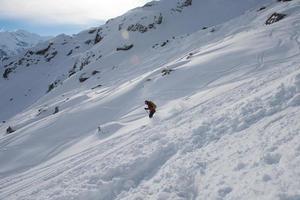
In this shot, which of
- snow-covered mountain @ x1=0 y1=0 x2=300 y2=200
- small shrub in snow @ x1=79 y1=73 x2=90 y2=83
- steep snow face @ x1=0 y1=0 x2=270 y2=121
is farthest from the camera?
steep snow face @ x1=0 y1=0 x2=270 y2=121

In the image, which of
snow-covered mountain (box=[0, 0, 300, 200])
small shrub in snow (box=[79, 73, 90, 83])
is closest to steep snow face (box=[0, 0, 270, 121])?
small shrub in snow (box=[79, 73, 90, 83])

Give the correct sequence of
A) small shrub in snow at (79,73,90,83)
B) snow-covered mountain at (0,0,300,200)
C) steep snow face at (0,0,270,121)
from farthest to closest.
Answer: steep snow face at (0,0,270,121) → small shrub in snow at (79,73,90,83) → snow-covered mountain at (0,0,300,200)

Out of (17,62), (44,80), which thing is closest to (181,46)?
(44,80)

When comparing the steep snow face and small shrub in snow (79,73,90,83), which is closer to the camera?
small shrub in snow (79,73,90,83)

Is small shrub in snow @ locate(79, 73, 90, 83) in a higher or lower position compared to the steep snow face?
lower

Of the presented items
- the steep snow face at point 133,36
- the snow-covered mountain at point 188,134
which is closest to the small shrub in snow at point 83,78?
the steep snow face at point 133,36

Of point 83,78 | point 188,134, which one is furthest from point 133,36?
point 188,134

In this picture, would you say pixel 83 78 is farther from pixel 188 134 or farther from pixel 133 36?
pixel 188 134

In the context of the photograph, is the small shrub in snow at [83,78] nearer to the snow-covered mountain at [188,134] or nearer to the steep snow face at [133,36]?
the steep snow face at [133,36]

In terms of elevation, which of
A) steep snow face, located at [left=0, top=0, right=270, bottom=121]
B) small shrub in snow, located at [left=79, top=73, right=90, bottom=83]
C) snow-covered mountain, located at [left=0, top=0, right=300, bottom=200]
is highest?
steep snow face, located at [left=0, top=0, right=270, bottom=121]

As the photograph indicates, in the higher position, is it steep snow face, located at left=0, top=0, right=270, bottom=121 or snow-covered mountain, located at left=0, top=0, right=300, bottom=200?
steep snow face, located at left=0, top=0, right=270, bottom=121

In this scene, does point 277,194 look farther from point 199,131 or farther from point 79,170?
point 79,170

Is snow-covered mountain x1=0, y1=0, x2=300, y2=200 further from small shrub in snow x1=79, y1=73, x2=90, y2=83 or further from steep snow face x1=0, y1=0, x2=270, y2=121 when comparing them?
steep snow face x1=0, y1=0, x2=270, y2=121

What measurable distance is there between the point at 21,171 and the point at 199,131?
10.9 metres
